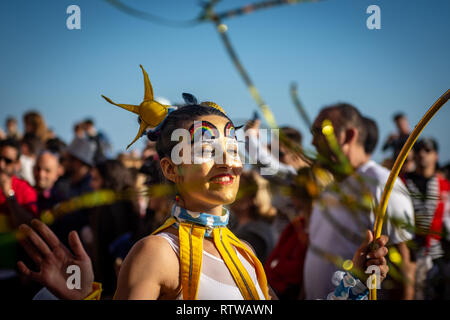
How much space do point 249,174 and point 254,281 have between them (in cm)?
194

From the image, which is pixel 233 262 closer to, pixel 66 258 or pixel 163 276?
pixel 163 276

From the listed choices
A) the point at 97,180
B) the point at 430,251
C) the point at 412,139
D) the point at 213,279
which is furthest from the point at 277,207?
the point at 430,251

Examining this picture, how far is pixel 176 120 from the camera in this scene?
1.46 metres

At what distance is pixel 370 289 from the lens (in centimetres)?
135

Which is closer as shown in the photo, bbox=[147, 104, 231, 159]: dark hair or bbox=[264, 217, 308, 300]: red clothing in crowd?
bbox=[147, 104, 231, 159]: dark hair

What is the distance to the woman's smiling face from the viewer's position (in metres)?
A: 1.37

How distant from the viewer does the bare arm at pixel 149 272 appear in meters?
1.18

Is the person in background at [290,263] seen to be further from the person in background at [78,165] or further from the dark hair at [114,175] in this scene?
the person in background at [78,165]

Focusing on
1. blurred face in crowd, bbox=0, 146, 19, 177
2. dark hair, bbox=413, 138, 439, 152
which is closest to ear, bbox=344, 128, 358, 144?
dark hair, bbox=413, 138, 439, 152

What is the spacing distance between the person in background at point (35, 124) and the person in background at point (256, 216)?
396 cm

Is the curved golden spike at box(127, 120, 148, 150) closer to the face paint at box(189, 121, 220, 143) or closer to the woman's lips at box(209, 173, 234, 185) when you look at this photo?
the face paint at box(189, 121, 220, 143)

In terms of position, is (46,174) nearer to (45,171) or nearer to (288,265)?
(45,171)

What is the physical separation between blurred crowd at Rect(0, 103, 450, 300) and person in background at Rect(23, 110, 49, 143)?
230 centimetres
